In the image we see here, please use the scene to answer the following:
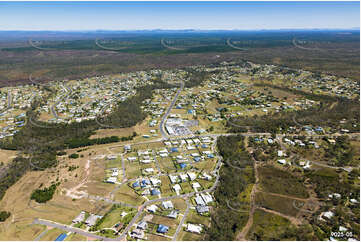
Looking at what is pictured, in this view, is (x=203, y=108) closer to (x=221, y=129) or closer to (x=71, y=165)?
(x=221, y=129)

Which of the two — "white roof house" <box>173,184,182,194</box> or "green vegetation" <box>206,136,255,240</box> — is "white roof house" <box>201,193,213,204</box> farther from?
"white roof house" <box>173,184,182,194</box>

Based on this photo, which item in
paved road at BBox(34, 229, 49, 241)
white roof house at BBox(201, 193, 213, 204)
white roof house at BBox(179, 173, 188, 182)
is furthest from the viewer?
white roof house at BBox(179, 173, 188, 182)

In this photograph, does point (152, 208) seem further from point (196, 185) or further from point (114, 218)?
point (196, 185)

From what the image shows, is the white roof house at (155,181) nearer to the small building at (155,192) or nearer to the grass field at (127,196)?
the small building at (155,192)

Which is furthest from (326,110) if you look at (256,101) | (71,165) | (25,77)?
(25,77)

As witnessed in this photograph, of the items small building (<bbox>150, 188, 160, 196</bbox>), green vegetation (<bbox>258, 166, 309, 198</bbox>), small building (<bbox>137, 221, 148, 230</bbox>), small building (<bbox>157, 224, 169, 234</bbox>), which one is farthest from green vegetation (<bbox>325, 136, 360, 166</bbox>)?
small building (<bbox>137, 221, 148, 230</bbox>)

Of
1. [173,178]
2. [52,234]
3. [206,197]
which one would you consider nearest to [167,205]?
[206,197]

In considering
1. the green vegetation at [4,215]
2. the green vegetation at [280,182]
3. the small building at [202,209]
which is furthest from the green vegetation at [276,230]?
the green vegetation at [4,215]
